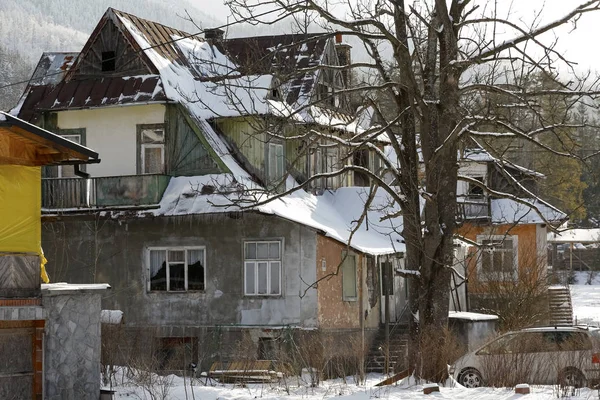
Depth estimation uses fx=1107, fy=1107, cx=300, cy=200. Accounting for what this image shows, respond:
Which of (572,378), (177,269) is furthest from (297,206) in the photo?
(572,378)

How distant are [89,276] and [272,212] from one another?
6061mm

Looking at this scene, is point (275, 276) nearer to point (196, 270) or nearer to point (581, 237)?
point (196, 270)

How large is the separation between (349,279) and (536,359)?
35.1ft

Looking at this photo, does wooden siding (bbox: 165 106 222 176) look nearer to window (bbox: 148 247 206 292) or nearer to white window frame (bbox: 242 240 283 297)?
window (bbox: 148 247 206 292)

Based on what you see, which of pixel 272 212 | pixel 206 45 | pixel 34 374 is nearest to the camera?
pixel 34 374

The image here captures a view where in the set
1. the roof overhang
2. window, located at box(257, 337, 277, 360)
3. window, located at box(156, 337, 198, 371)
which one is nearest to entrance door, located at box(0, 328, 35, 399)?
the roof overhang

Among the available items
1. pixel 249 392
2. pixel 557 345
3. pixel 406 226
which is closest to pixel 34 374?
pixel 249 392

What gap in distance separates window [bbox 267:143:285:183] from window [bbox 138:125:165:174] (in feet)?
10.5

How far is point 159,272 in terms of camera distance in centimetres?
3034

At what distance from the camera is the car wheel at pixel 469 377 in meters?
22.7

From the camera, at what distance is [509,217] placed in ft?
147

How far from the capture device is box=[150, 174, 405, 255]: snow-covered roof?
28234 mm

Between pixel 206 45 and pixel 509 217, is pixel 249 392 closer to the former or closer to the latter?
pixel 206 45

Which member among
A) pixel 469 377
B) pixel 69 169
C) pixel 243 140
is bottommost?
pixel 469 377
